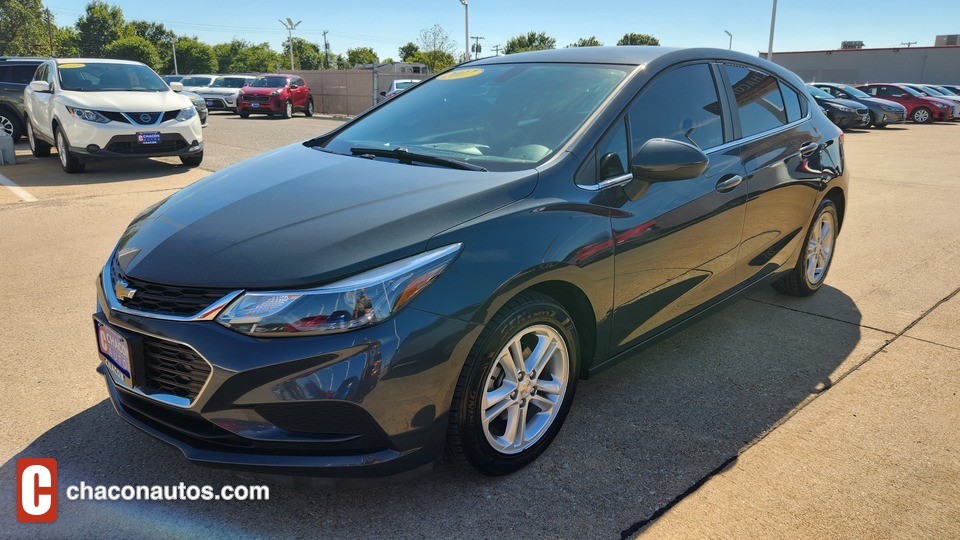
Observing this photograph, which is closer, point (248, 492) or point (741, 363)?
point (248, 492)

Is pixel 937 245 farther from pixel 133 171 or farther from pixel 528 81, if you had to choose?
pixel 133 171

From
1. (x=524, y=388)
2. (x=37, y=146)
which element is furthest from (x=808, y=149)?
(x=37, y=146)

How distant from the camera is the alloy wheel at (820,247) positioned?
4688 millimetres

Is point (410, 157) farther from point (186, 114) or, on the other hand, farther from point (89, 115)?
point (186, 114)

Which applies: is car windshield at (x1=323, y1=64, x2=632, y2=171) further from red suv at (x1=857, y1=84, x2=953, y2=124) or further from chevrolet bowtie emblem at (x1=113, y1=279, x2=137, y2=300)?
red suv at (x1=857, y1=84, x2=953, y2=124)

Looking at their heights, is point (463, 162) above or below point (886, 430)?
above

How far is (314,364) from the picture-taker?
2125 millimetres

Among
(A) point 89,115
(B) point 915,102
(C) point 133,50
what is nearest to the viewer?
(A) point 89,115

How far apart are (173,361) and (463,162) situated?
138 centimetres

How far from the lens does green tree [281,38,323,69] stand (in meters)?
123

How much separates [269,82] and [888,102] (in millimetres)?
21255

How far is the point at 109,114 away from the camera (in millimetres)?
9523

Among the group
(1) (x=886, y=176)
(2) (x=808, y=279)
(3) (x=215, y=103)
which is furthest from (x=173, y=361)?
(3) (x=215, y=103)

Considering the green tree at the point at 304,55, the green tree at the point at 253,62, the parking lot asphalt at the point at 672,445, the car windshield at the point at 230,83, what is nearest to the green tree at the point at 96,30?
the green tree at the point at 253,62
